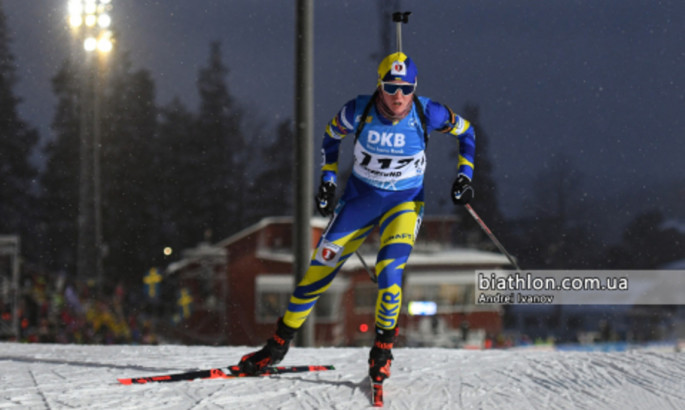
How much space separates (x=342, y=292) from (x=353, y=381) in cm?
1350

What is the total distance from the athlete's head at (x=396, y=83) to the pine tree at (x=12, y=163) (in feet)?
98.9

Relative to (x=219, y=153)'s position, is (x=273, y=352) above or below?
below

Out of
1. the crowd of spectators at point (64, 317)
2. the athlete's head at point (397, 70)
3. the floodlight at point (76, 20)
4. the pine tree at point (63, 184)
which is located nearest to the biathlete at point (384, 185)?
the athlete's head at point (397, 70)

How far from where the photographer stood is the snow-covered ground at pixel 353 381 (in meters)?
3.93

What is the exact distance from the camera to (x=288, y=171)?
111 ft

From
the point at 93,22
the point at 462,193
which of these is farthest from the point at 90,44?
the point at 462,193

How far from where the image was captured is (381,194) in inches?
157

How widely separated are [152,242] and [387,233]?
28.4m

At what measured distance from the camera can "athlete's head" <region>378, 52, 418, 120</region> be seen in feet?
12.4

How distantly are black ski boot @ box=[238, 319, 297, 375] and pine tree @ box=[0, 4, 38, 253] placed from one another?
2924 cm

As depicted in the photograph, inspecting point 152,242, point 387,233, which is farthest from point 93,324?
point 152,242

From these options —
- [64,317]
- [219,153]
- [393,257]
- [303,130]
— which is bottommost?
[64,317]

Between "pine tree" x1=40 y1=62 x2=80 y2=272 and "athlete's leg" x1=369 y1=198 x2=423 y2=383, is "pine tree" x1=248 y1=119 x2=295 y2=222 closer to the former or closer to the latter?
"pine tree" x1=40 y1=62 x2=80 y2=272

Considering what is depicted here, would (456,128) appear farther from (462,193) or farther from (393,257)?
(393,257)
